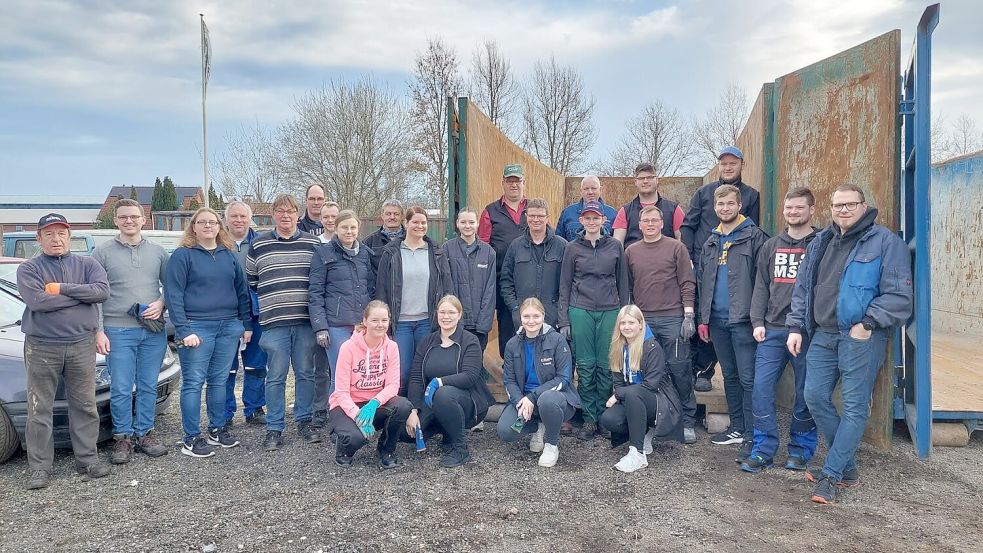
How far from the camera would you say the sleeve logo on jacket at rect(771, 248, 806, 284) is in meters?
4.07

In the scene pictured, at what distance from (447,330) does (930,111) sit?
3466mm

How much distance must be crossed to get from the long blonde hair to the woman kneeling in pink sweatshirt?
1501 millimetres

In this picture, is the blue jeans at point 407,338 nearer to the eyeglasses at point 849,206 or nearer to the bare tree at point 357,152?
the eyeglasses at point 849,206

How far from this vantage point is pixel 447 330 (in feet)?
14.8

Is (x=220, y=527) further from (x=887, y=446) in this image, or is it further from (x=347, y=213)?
(x=887, y=446)

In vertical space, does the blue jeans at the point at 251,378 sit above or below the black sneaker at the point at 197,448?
above

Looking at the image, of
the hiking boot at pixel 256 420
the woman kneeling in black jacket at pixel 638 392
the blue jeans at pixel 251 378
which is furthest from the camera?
the hiking boot at pixel 256 420

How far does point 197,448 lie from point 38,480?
934 millimetres

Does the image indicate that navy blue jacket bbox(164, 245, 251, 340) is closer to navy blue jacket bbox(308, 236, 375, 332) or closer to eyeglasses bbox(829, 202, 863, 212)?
navy blue jacket bbox(308, 236, 375, 332)

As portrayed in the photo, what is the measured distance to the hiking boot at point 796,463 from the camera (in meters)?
4.08

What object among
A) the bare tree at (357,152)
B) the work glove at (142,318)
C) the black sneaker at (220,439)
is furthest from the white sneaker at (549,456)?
the bare tree at (357,152)

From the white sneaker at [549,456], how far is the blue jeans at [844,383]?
5.35 ft

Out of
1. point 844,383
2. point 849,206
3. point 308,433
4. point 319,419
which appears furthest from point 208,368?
point 849,206

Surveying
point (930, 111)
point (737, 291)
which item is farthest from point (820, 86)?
point (737, 291)
